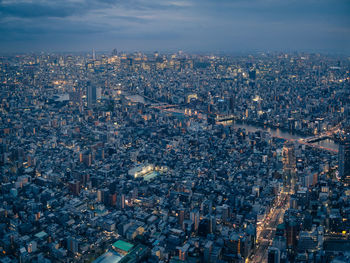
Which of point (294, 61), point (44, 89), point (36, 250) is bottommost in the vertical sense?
point (36, 250)

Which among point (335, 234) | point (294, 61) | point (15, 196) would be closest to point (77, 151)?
point (15, 196)

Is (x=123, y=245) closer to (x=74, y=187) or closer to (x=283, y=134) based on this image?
(x=74, y=187)

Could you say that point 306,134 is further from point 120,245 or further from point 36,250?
point 36,250

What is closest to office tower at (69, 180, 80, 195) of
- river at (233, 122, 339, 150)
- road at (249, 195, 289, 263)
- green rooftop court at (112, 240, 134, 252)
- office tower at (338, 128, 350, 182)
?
green rooftop court at (112, 240, 134, 252)

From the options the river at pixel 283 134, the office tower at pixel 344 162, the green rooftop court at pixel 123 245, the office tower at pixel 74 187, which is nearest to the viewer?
the green rooftop court at pixel 123 245

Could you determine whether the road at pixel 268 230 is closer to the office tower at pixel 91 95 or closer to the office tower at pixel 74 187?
the office tower at pixel 74 187

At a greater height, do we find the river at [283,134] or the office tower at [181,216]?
the river at [283,134]

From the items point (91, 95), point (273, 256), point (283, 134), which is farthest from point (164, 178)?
point (91, 95)

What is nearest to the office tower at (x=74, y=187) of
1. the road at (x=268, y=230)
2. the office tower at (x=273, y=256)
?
the road at (x=268, y=230)

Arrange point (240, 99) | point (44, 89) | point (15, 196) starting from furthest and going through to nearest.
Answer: point (240, 99), point (44, 89), point (15, 196)
